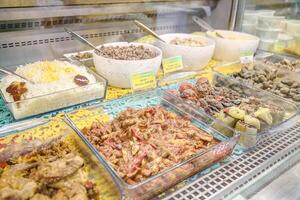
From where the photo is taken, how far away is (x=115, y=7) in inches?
73.2

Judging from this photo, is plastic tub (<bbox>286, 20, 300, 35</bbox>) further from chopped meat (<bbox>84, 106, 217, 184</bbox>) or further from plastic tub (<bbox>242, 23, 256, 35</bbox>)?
chopped meat (<bbox>84, 106, 217, 184</bbox>)

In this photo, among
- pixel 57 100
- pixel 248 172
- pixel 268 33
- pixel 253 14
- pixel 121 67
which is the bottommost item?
pixel 248 172

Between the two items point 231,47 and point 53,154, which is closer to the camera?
point 53,154

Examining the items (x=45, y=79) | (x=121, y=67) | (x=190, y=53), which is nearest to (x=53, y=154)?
(x=45, y=79)

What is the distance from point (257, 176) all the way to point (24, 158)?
2.73 ft

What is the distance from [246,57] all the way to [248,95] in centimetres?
54

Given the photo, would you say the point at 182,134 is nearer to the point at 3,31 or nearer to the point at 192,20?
the point at 3,31

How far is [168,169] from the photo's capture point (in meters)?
0.93

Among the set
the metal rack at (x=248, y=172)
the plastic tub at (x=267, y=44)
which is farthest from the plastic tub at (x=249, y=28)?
the metal rack at (x=248, y=172)

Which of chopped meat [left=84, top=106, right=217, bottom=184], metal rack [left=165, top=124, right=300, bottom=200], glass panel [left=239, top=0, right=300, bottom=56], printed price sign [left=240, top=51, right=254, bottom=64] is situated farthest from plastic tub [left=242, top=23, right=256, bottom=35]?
chopped meat [left=84, top=106, right=217, bottom=184]

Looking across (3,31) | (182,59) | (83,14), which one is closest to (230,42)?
(182,59)

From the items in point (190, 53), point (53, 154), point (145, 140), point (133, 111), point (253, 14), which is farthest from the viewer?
point (253, 14)

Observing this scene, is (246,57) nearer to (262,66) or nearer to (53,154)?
(262,66)

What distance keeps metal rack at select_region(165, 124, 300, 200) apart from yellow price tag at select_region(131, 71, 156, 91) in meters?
0.64
